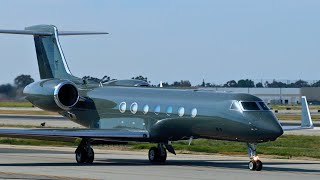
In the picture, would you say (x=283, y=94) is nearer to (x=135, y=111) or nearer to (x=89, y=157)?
(x=135, y=111)

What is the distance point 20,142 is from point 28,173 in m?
19.9

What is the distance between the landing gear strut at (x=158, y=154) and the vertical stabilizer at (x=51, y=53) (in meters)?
6.73

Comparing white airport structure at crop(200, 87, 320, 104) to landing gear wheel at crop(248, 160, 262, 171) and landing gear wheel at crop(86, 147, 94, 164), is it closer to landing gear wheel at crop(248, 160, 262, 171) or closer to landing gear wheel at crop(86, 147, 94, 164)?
landing gear wheel at crop(86, 147, 94, 164)

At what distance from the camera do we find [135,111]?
33.8 m

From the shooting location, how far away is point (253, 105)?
29.7m

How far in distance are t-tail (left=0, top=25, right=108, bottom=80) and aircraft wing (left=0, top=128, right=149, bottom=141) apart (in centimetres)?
646

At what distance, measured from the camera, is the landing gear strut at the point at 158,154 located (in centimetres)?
3322

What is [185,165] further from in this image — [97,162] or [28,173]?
[28,173]

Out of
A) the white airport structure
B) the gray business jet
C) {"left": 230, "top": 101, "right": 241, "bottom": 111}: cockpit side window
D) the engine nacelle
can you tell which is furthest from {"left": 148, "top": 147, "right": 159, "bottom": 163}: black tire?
the white airport structure

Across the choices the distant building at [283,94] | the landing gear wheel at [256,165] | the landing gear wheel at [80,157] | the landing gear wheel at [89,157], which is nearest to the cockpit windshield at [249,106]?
the landing gear wheel at [256,165]

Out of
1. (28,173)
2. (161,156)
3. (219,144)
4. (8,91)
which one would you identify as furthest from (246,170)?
(8,91)

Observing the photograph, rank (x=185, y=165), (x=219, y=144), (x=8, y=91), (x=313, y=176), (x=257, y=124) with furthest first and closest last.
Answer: (x=8, y=91), (x=219, y=144), (x=185, y=165), (x=257, y=124), (x=313, y=176)

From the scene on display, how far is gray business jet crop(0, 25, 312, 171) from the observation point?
29516 millimetres

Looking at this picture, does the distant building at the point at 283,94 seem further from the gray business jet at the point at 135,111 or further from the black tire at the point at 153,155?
the black tire at the point at 153,155
